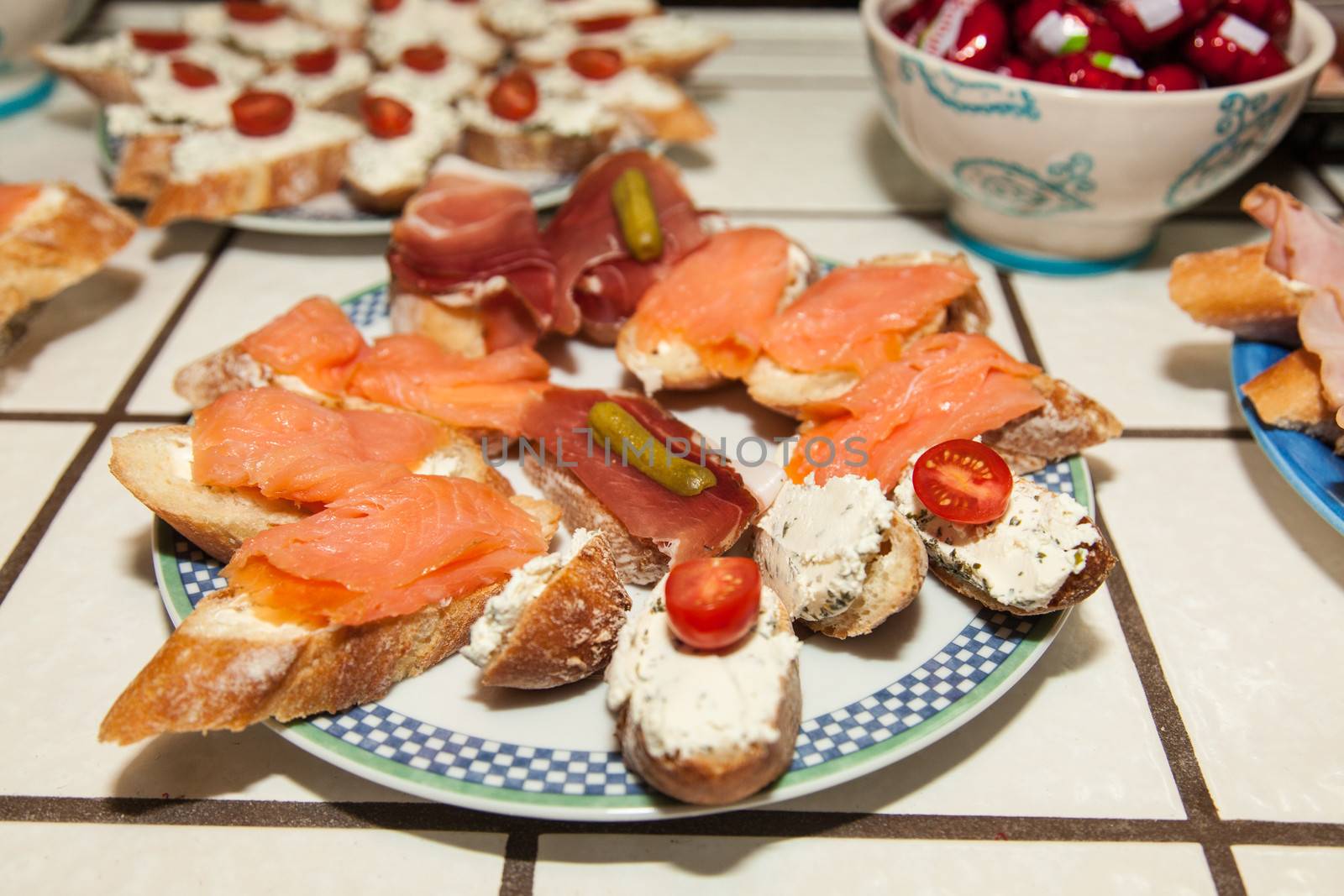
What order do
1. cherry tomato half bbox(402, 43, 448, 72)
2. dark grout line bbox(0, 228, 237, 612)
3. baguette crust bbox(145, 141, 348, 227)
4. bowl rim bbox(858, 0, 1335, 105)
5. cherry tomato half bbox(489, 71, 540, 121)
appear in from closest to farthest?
dark grout line bbox(0, 228, 237, 612) < bowl rim bbox(858, 0, 1335, 105) < baguette crust bbox(145, 141, 348, 227) < cherry tomato half bbox(489, 71, 540, 121) < cherry tomato half bbox(402, 43, 448, 72)

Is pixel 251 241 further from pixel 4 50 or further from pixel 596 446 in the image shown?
pixel 596 446

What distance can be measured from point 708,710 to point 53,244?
7.14ft

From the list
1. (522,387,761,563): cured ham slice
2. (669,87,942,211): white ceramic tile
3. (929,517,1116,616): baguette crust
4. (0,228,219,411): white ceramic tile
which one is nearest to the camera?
(929,517,1116,616): baguette crust

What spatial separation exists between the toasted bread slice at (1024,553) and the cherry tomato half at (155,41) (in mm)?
3135

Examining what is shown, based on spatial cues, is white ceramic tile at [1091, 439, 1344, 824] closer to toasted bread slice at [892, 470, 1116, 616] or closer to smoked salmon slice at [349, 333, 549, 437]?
toasted bread slice at [892, 470, 1116, 616]

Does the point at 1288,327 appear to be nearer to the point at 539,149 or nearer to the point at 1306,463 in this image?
the point at 1306,463

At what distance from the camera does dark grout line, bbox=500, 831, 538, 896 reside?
1467 mm

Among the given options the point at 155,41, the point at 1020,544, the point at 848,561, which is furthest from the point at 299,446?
the point at 155,41

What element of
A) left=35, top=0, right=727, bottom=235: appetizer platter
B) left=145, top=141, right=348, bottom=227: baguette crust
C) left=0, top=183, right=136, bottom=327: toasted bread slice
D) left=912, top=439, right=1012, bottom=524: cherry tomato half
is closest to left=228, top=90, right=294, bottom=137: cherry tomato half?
left=35, top=0, right=727, bottom=235: appetizer platter

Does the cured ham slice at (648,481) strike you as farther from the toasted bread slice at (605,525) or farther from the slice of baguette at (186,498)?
the slice of baguette at (186,498)

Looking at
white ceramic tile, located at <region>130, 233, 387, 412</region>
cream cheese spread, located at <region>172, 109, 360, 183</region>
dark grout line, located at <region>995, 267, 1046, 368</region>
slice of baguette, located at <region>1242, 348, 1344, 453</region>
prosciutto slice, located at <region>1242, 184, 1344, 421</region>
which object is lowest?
white ceramic tile, located at <region>130, 233, 387, 412</region>

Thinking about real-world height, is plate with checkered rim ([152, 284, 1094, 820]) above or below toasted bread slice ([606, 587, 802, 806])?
below

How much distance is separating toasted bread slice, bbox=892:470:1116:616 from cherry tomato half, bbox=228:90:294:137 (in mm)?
2261

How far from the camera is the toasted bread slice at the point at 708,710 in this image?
4.33ft
